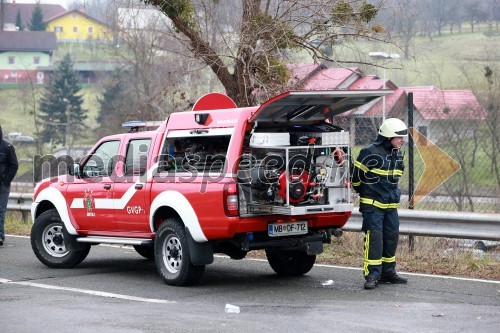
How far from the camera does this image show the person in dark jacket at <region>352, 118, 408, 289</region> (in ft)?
32.7

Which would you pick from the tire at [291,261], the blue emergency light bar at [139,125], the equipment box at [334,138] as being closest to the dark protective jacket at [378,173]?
the equipment box at [334,138]

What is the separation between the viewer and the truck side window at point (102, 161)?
11445 mm

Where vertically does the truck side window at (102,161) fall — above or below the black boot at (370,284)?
above

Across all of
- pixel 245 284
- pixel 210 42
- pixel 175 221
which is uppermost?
pixel 210 42

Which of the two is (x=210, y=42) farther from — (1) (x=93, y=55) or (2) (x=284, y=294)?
(1) (x=93, y=55)

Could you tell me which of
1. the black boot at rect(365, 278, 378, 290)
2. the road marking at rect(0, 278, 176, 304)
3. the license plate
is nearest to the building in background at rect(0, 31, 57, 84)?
the road marking at rect(0, 278, 176, 304)

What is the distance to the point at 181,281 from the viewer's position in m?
10.2

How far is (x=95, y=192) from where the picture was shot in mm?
11453

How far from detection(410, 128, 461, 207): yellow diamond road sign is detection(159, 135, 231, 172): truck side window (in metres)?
4.74

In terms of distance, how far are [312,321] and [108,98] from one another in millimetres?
65558

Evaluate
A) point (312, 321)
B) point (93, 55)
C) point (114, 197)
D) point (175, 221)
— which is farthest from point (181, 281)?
point (93, 55)

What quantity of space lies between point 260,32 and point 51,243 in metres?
5.15

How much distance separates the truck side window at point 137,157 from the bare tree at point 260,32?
413cm

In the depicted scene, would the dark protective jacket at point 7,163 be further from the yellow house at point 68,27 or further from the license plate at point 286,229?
the yellow house at point 68,27
